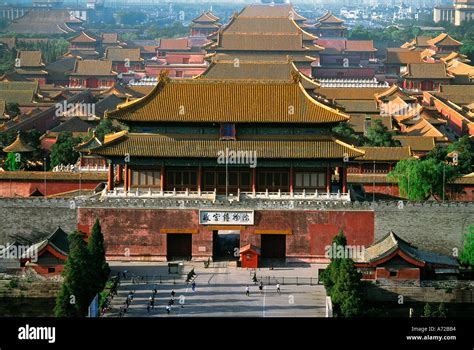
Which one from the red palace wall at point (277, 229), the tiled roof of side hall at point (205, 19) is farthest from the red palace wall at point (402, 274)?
the tiled roof of side hall at point (205, 19)

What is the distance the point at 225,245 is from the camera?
39500mm

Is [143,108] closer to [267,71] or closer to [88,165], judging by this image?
[88,165]

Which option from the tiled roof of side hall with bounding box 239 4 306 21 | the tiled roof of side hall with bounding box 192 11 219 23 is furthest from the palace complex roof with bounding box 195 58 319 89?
the tiled roof of side hall with bounding box 192 11 219 23

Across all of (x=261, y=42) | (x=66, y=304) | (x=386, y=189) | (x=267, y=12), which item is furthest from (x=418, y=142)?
(x=267, y=12)

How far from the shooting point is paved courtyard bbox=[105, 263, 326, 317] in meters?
30.4

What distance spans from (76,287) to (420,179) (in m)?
19.3

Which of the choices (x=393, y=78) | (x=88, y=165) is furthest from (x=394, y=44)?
(x=88, y=165)

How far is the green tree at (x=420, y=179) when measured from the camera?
43.6 m

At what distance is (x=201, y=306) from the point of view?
31.1 m

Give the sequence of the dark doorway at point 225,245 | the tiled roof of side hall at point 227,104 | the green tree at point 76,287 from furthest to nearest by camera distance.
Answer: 1. the tiled roof of side hall at point 227,104
2. the dark doorway at point 225,245
3. the green tree at point 76,287

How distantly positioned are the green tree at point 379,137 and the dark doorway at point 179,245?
20.5 m

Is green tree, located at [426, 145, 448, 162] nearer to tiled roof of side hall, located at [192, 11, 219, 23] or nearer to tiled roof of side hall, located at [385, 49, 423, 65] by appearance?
tiled roof of side hall, located at [385, 49, 423, 65]

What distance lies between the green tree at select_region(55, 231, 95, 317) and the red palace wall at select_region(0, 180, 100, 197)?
14.7 meters

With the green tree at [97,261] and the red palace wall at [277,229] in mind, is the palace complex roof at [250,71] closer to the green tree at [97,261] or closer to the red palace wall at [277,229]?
the red palace wall at [277,229]
